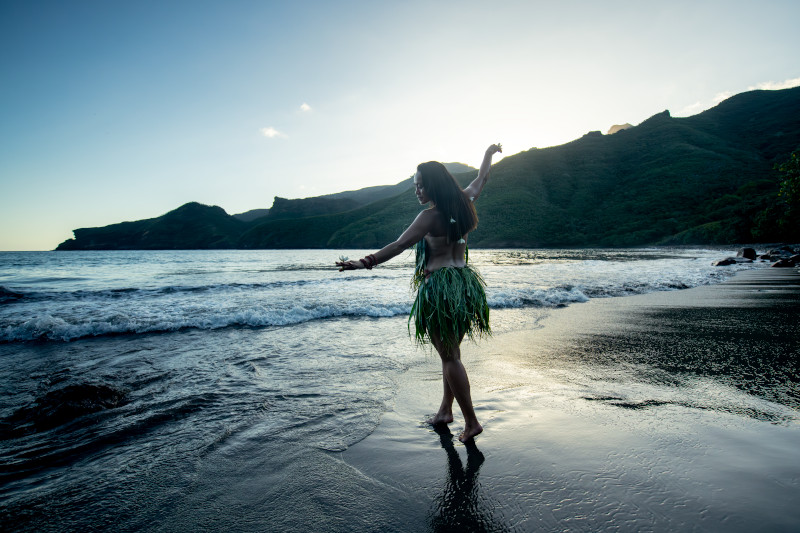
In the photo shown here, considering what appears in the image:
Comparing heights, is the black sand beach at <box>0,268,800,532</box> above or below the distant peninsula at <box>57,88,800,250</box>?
below

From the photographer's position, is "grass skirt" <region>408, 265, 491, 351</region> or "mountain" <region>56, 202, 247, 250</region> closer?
"grass skirt" <region>408, 265, 491, 351</region>

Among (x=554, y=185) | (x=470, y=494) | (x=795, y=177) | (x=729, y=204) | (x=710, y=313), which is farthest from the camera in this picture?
(x=554, y=185)

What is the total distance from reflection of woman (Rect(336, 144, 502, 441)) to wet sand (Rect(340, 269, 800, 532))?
47cm

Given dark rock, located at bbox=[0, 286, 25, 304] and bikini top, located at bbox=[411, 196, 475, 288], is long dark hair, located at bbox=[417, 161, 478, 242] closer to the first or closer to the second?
bikini top, located at bbox=[411, 196, 475, 288]

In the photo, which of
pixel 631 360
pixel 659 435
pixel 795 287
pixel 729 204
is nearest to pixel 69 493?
pixel 659 435

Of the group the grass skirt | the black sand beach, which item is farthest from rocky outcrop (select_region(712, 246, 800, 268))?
the grass skirt

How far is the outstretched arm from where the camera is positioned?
2676 millimetres

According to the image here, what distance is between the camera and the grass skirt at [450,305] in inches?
116

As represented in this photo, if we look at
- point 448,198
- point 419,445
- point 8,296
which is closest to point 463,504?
point 419,445

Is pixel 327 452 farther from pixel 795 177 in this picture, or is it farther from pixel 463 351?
pixel 795 177

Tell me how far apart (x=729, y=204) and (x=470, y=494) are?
293ft

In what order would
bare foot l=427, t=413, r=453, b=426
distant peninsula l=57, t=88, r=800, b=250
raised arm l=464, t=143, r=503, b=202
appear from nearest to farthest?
bare foot l=427, t=413, r=453, b=426, raised arm l=464, t=143, r=503, b=202, distant peninsula l=57, t=88, r=800, b=250

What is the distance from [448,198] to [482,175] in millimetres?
850

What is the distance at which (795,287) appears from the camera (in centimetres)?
1144
